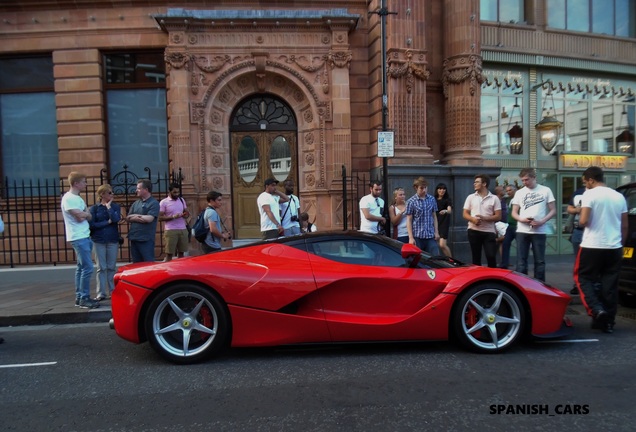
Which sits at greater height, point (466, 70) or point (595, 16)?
point (595, 16)

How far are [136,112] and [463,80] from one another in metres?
8.09

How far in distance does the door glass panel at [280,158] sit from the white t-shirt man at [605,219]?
305 inches

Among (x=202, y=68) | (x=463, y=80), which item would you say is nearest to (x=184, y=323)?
(x=202, y=68)

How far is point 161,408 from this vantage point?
→ 3.29 m

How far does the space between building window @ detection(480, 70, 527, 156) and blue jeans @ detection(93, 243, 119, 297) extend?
29.8ft

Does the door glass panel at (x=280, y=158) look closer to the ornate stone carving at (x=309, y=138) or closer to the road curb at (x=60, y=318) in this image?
the ornate stone carving at (x=309, y=138)

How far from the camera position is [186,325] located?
419 cm

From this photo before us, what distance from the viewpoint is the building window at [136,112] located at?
11.4 meters

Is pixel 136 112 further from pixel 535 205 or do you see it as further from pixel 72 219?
pixel 535 205

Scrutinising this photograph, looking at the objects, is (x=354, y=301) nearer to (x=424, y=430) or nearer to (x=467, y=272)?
(x=467, y=272)

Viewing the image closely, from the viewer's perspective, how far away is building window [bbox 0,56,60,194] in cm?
1141

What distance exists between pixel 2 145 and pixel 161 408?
11.3 meters

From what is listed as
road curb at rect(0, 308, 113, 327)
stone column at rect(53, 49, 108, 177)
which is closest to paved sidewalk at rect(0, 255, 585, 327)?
road curb at rect(0, 308, 113, 327)

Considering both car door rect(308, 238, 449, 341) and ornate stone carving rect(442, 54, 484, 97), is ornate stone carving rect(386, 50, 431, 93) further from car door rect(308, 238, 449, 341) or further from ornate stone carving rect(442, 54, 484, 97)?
car door rect(308, 238, 449, 341)
